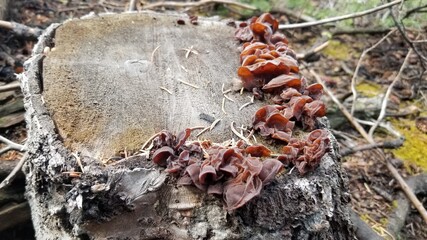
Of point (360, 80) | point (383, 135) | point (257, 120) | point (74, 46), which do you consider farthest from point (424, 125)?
point (74, 46)

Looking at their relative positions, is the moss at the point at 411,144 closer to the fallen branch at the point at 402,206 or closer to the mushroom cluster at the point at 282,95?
the fallen branch at the point at 402,206

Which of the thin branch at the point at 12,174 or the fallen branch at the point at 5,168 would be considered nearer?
the thin branch at the point at 12,174

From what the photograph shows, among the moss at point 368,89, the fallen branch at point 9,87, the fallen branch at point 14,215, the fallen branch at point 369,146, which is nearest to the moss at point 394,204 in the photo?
the fallen branch at point 369,146

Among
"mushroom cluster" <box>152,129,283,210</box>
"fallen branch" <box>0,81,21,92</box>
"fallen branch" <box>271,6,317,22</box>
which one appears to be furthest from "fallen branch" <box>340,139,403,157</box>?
"fallen branch" <box>0,81,21,92</box>

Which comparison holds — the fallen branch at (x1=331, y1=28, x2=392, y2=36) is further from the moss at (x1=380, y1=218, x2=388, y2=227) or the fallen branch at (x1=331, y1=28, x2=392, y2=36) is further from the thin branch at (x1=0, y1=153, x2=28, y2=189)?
the thin branch at (x1=0, y1=153, x2=28, y2=189)

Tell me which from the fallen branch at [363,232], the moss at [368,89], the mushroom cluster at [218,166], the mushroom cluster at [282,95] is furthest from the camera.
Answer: the moss at [368,89]

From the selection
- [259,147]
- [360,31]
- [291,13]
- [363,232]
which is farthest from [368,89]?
[259,147]

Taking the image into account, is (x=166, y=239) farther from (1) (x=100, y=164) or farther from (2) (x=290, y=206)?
(2) (x=290, y=206)
